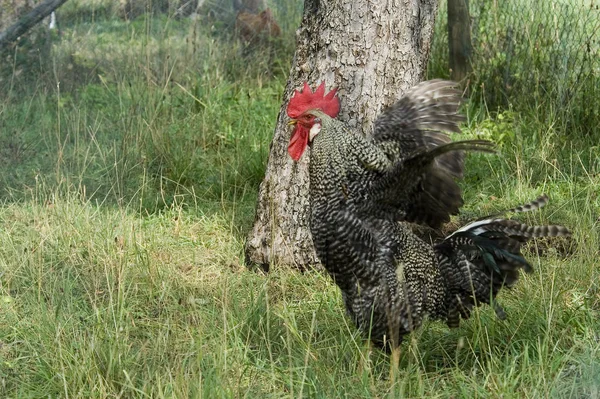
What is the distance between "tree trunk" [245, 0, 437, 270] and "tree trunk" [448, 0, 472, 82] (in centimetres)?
269

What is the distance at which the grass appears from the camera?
3791 mm

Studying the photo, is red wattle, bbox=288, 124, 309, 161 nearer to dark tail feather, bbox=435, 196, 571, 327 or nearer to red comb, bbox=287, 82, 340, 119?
red comb, bbox=287, 82, 340, 119

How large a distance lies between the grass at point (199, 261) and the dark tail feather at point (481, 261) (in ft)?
0.51

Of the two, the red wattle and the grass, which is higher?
the red wattle

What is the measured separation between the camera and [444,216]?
424 centimetres

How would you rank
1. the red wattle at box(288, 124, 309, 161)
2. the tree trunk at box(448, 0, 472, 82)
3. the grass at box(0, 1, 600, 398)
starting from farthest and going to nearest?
1. the tree trunk at box(448, 0, 472, 82)
2. the red wattle at box(288, 124, 309, 161)
3. the grass at box(0, 1, 600, 398)

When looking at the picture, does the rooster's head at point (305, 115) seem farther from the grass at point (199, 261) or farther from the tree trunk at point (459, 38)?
the tree trunk at point (459, 38)

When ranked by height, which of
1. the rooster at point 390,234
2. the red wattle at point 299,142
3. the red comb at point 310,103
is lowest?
the rooster at point 390,234

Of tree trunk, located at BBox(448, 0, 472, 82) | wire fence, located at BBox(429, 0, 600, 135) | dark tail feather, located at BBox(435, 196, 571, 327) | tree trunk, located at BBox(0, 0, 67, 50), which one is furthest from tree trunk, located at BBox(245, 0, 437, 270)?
tree trunk, located at BBox(0, 0, 67, 50)

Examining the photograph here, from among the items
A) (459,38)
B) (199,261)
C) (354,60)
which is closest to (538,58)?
(459,38)

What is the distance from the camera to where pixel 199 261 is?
18.6 feet

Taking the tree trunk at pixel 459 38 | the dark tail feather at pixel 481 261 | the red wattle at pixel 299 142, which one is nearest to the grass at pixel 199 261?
the dark tail feather at pixel 481 261

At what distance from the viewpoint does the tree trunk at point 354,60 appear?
512 cm

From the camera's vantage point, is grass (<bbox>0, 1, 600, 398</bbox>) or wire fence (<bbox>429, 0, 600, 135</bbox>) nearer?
grass (<bbox>0, 1, 600, 398</bbox>)
